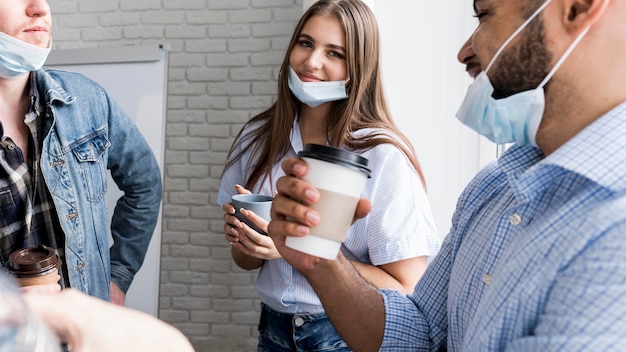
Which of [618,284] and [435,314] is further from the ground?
[618,284]

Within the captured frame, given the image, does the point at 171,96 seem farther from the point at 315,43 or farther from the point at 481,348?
the point at 481,348

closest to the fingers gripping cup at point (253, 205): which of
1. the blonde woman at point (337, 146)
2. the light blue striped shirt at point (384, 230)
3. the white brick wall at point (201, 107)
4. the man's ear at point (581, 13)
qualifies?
the blonde woman at point (337, 146)

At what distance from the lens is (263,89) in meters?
3.32

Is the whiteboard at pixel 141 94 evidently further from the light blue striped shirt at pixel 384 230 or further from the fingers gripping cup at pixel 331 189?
the fingers gripping cup at pixel 331 189

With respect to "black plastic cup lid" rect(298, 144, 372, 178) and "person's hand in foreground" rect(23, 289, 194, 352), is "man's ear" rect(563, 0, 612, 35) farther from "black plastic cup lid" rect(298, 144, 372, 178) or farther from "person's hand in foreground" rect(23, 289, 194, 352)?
"person's hand in foreground" rect(23, 289, 194, 352)

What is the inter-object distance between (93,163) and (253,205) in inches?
23.4

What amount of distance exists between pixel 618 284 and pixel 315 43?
121 cm

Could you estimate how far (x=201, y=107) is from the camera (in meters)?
3.39

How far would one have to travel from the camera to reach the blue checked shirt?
629 millimetres

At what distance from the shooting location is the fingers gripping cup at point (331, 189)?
82cm

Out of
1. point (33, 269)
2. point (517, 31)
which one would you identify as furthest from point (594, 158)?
point (33, 269)

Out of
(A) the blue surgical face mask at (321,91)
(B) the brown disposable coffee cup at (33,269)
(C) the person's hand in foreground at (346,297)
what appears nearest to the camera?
(B) the brown disposable coffee cup at (33,269)

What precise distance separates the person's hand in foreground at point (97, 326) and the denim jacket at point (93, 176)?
3.69 feet

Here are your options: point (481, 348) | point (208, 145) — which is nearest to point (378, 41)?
point (481, 348)
